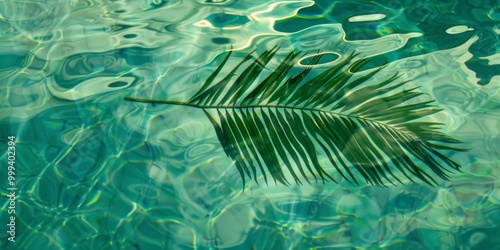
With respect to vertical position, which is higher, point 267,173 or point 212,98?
point 212,98

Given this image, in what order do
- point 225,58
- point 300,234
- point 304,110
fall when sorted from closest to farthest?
1. point 300,234
2. point 304,110
3. point 225,58

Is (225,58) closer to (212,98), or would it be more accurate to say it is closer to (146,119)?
(212,98)

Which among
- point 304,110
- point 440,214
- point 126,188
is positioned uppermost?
point 304,110

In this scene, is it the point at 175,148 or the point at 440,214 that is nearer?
the point at 440,214

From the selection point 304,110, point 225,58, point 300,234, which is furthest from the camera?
point 225,58

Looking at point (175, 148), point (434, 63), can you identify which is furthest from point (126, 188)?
point (434, 63)
